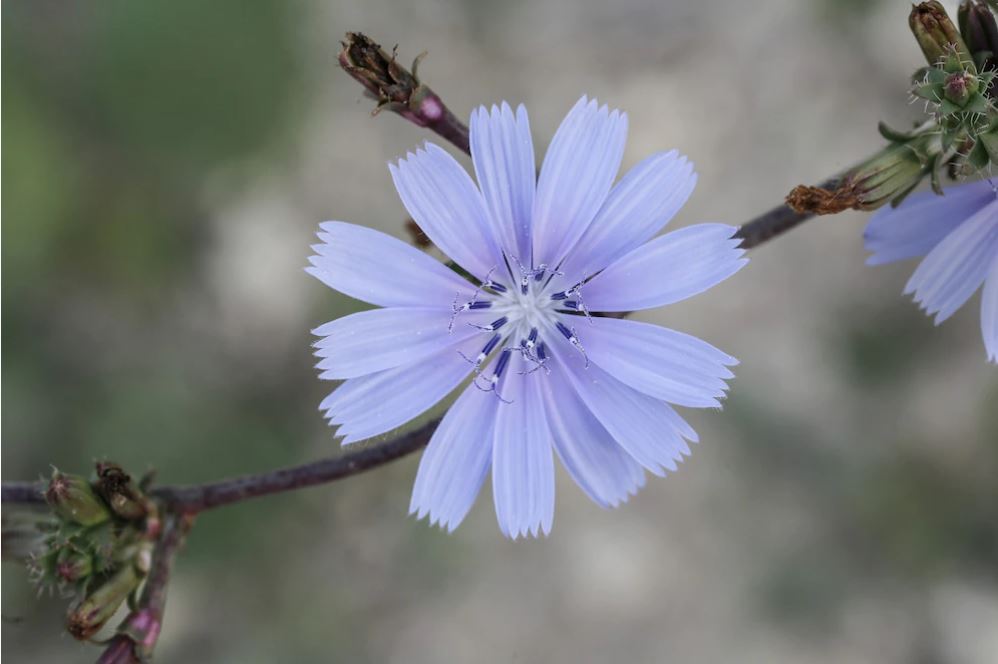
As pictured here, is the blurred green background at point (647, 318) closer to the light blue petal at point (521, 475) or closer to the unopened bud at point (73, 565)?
the unopened bud at point (73, 565)

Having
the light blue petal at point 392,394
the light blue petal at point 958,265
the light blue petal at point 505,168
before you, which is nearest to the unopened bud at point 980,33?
the light blue petal at point 958,265

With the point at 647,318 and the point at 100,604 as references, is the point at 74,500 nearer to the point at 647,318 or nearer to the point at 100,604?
the point at 100,604

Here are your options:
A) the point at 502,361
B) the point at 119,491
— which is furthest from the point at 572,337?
the point at 119,491

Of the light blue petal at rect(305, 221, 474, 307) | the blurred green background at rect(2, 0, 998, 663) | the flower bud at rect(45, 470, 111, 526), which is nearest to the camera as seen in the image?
the light blue petal at rect(305, 221, 474, 307)

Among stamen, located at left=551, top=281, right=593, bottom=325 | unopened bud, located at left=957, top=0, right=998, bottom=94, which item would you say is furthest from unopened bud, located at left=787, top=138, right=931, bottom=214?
stamen, located at left=551, top=281, right=593, bottom=325

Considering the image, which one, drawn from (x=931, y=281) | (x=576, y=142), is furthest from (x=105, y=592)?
(x=931, y=281)

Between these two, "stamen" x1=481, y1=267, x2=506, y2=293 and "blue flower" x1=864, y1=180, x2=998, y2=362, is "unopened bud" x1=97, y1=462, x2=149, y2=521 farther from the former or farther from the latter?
"blue flower" x1=864, y1=180, x2=998, y2=362
